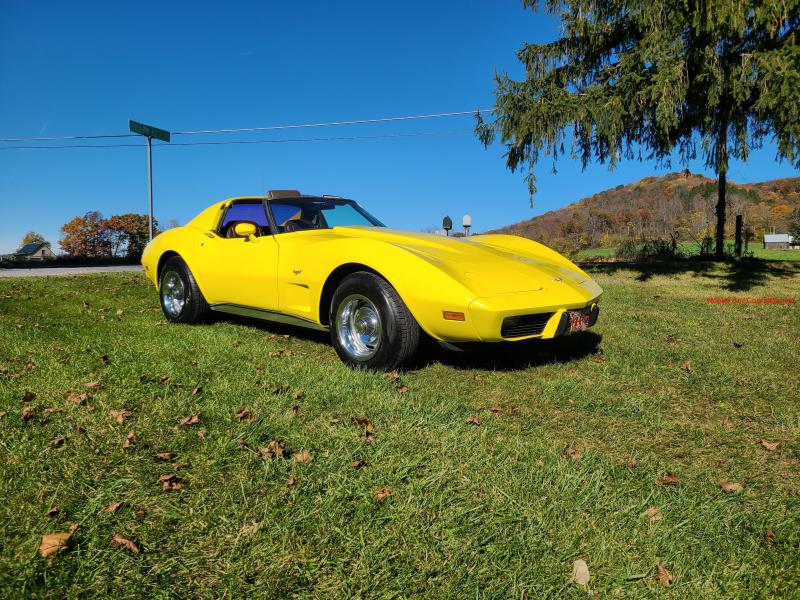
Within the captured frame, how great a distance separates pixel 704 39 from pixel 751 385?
947 cm

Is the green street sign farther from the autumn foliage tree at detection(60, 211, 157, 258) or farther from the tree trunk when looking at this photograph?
the autumn foliage tree at detection(60, 211, 157, 258)

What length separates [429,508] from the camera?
2195mm

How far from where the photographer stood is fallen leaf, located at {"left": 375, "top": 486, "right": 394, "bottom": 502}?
89.2 inches

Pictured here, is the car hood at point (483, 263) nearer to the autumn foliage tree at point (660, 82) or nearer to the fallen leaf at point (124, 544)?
the fallen leaf at point (124, 544)

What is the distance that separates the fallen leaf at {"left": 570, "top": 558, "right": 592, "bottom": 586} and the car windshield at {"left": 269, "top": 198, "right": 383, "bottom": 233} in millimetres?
3934

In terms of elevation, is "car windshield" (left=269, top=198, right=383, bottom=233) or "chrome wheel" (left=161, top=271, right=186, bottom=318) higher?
"car windshield" (left=269, top=198, right=383, bottom=233)

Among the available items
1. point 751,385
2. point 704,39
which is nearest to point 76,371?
point 751,385

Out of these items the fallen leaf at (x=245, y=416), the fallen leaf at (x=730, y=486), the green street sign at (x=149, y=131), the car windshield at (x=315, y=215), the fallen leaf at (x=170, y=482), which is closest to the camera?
the fallen leaf at (x=170, y=482)

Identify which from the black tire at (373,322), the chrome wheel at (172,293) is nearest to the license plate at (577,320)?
the black tire at (373,322)

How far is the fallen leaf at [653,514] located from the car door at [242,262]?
352 centimetres

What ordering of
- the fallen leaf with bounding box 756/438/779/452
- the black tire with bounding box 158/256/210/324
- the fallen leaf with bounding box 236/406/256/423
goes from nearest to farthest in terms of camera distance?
the fallen leaf with bounding box 756/438/779/452 → the fallen leaf with bounding box 236/406/256/423 → the black tire with bounding box 158/256/210/324

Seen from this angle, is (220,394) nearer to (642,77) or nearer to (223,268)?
(223,268)

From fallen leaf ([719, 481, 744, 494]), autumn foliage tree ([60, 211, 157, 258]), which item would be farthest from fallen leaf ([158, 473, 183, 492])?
autumn foliage tree ([60, 211, 157, 258])

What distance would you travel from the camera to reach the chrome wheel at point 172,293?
20.3 feet
